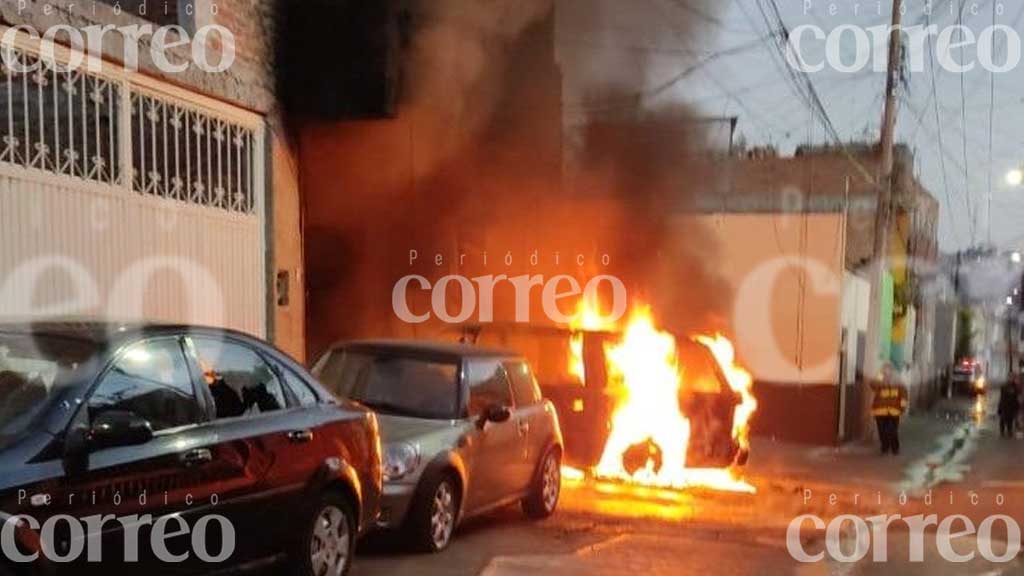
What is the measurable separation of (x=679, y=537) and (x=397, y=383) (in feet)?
7.84

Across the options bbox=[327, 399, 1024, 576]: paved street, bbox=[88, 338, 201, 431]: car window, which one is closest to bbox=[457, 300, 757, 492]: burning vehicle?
bbox=[327, 399, 1024, 576]: paved street

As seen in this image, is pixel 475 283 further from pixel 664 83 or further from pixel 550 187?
pixel 664 83

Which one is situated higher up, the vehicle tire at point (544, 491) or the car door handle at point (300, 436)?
the car door handle at point (300, 436)

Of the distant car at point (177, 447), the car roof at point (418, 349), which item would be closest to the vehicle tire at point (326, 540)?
the distant car at point (177, 447)

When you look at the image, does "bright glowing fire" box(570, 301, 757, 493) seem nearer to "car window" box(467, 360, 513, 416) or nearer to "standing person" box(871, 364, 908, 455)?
"car window" box(467, 360, 513, 416)

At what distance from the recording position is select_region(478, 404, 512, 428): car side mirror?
7543 mm

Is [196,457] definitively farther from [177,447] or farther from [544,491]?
[544,491]

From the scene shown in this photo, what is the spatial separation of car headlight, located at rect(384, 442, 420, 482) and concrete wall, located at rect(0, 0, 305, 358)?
368 centimetres

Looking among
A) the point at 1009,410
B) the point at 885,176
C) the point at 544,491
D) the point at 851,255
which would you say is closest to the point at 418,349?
the point at 544,491

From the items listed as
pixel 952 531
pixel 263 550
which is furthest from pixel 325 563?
pixel 952 531

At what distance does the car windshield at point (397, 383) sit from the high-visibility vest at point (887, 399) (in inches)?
410

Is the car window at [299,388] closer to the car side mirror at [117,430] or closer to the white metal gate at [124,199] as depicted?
the car side mirror at [117,430]

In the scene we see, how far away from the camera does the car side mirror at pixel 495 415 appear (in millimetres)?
7543

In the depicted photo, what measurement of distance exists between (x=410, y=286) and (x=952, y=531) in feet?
20.6
